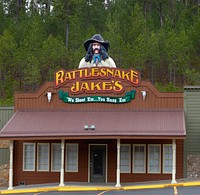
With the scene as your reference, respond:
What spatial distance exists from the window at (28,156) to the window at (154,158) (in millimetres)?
6814

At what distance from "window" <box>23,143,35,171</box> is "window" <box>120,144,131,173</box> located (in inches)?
204

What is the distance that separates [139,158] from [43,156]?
563 centimetres

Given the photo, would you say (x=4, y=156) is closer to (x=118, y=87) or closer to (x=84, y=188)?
(x=84, y=188)

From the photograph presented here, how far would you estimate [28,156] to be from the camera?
28.5 m

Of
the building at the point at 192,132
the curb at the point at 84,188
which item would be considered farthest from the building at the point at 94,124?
the curb at the point at 84,188

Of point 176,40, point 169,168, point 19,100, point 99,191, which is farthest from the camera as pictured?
point 176,40

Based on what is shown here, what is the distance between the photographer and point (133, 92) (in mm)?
27641

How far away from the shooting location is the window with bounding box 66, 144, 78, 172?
2794 cm

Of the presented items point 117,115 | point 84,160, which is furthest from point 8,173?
point 117,115

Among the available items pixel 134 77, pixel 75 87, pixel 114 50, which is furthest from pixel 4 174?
pixel 114 50

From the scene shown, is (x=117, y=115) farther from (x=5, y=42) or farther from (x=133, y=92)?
(x=5, y=42)

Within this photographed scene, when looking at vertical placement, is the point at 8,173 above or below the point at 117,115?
below

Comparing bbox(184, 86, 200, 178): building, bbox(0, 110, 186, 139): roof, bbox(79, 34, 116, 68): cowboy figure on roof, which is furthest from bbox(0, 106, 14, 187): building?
bbox(184, 86, 200, 178): building

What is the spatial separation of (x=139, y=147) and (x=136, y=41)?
24.0 meters
